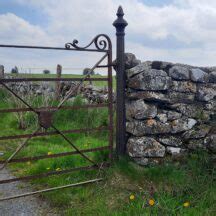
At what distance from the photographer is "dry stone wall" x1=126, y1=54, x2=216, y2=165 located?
189 inches

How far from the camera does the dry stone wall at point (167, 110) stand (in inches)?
189

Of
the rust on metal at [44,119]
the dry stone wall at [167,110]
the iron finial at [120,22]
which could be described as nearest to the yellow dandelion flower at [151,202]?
the dry stone wall at [167,110]

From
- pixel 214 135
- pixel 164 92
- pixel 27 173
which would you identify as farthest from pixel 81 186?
pixel 214 135

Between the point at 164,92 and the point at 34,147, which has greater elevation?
the point at 164,92

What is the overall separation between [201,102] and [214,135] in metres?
0.54

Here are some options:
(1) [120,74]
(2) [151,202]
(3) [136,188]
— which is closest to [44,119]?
(1) [120,74]

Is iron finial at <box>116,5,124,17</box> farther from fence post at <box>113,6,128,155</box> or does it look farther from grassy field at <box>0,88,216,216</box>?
grassy field at <box>0,88,216,216</box>

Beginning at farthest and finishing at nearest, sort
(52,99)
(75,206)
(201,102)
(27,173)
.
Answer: (52,99)
(27,173)
(201,102)
(75,206)

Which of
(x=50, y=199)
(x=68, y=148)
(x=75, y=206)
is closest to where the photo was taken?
(x=75, y=206)

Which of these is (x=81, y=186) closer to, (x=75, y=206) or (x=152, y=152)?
(x=75, y=206)

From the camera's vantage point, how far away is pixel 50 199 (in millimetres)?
4539

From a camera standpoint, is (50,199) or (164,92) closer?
(50,199)

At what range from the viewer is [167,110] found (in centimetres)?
496

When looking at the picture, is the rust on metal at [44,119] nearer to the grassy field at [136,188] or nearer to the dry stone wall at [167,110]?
the grassy field at [136,188]
